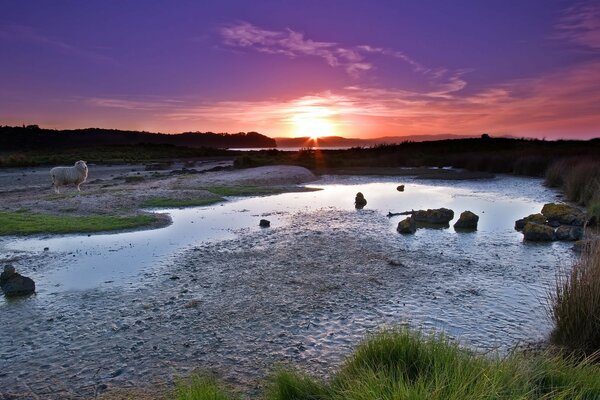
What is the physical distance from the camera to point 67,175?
24.4 m

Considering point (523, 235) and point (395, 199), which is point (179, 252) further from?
point (395, 199)

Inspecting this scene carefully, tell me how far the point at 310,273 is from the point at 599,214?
36.4ft

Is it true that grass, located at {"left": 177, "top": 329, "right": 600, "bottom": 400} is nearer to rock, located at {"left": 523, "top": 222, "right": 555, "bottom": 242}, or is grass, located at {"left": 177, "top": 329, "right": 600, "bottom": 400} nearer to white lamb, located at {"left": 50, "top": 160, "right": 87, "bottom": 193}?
rock, located at {"left": 523, "top": 222, "right": 555, "bottom": 242}

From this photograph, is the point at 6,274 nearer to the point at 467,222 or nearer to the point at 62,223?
the point at 62,223

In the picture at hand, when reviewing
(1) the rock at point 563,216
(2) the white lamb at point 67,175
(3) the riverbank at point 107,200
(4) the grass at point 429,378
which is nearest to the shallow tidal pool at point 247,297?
(4) the grass at point 429,378

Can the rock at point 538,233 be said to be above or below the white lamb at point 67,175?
below

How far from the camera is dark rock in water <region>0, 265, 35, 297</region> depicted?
27.2 feet

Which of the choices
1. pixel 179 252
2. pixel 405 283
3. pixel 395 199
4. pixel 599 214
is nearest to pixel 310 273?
pixel 405 283

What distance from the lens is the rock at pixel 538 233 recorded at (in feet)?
41.4

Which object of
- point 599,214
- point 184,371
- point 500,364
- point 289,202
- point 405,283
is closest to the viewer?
point 500,364

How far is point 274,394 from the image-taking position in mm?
4375

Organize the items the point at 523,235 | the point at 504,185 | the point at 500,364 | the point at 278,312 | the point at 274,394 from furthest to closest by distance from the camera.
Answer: the point at 504,185 → the point at 523,235 → the point at 278,312 → the point at 274,394 → the point at 500,364

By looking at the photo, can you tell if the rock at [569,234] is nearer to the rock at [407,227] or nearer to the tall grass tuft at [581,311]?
the rock at [407,227]

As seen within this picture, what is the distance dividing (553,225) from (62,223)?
17.1 meters
